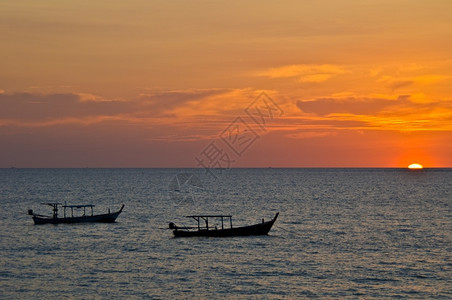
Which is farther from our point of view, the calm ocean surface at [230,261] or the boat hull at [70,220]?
the boat hull at [70,220]

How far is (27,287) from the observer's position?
4775 centimetres

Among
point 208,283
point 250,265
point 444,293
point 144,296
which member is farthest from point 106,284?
point 444,293

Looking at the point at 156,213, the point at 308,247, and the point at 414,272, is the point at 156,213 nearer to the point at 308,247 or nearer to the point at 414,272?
the point at 308,247

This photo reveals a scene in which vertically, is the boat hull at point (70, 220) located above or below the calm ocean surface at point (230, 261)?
above

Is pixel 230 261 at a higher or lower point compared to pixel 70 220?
lower

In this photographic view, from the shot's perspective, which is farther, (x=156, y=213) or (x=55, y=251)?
(x=156, y=213)

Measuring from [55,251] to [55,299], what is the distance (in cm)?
2170

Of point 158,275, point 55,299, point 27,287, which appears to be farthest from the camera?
point 158,275

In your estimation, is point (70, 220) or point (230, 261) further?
point (70, 220)

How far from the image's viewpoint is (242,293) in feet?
152

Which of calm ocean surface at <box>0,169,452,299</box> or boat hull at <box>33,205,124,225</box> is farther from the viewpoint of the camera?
boat hull at <box>33,205,124,225</box>

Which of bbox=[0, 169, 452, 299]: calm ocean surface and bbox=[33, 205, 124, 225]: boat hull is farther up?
bbox=[33, 205, 124, 225]: boat hull

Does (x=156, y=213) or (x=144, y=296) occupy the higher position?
(x=156, y=213)

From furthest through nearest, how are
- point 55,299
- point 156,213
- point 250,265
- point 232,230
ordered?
point 156,213
point 232,230
point 250,265
point 55,299
